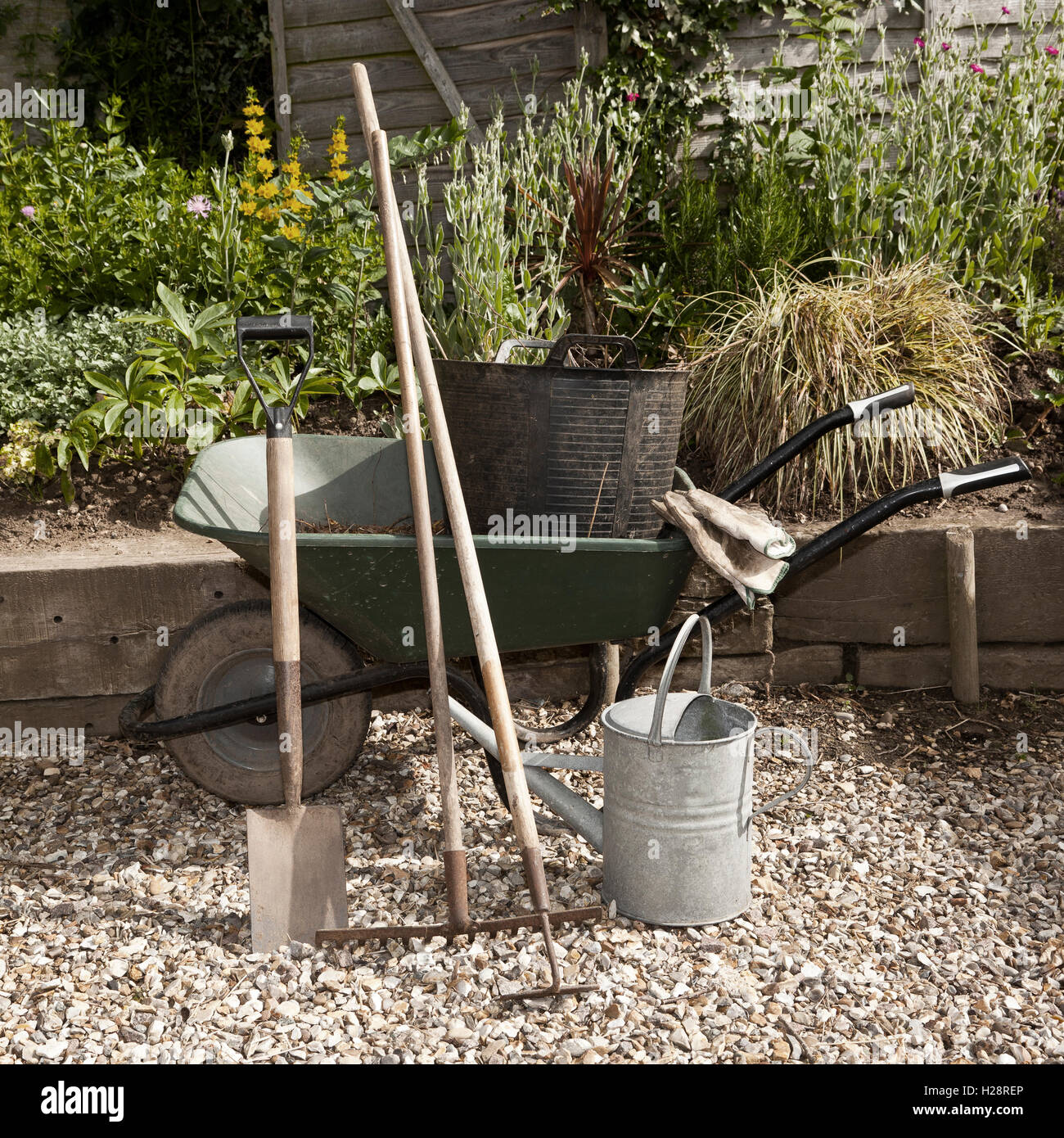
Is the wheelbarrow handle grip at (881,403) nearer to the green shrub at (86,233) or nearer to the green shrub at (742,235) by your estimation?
the green shrub at (742,235)

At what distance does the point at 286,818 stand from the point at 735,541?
44.7 inches

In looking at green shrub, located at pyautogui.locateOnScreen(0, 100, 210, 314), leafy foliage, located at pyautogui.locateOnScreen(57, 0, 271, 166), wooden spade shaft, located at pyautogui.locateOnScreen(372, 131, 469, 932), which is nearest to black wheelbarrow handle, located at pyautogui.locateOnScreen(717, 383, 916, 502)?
wooden spade shaft, located at pyautogui.locateOnScreen(372, 131, 469, 932)

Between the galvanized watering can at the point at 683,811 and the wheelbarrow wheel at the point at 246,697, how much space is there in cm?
77

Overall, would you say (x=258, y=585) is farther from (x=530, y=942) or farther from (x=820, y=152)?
(x=820, y=152)

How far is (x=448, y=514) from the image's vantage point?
235cm

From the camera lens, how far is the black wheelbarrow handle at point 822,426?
101 inches

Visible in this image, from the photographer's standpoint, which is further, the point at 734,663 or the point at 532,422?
the point at 734,663

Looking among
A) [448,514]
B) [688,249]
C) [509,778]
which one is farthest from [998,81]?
[509,778]

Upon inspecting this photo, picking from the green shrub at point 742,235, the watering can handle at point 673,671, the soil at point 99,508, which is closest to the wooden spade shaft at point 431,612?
the watering can handle at point 673,671

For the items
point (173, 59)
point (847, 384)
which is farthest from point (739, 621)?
point (173, 59)

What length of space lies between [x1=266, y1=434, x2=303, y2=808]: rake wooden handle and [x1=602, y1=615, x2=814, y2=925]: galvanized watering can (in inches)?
25.9

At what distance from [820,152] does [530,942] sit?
10.2 ft

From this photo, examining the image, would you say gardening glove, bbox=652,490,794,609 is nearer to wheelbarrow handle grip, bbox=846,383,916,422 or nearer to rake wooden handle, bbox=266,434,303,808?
wheelbarrow handle grip, bbox=846,383,916,422

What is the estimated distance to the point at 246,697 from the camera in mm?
2758
